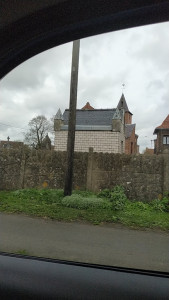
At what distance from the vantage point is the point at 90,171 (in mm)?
5754

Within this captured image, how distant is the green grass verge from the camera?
3.56 metres

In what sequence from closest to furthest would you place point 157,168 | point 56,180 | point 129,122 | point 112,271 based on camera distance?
point 112,271, point 129,122, point 157,168, point 56,180

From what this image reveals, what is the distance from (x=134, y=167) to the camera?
546 centimetres

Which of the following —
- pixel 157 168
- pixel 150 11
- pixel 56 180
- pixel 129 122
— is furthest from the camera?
pixel 56 180

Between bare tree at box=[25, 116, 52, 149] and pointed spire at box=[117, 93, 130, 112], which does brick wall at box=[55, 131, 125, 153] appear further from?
pointed spire at box=[117, 93, 130, 112]

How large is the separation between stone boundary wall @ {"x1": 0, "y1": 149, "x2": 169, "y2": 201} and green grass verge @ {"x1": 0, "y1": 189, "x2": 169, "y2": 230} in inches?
19.4

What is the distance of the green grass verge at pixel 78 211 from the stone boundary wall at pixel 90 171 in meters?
0.49

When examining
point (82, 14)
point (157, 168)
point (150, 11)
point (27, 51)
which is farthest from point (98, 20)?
point (157, 168)

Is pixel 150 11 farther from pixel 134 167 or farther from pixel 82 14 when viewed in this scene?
pixel 134 167

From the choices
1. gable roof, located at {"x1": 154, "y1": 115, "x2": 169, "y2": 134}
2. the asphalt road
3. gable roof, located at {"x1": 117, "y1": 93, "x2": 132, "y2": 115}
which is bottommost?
the asphalt road

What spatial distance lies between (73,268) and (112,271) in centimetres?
13

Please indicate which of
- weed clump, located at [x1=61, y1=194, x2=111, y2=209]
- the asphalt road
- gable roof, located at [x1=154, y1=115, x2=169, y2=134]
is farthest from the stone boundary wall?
gable roof, located at [x1=154, y1=115, x2=169, y2=134]

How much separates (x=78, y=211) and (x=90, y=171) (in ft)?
5.88

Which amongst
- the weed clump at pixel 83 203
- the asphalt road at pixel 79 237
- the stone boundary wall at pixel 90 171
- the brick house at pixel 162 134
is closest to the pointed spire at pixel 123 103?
the brick house at pixel 162 134
